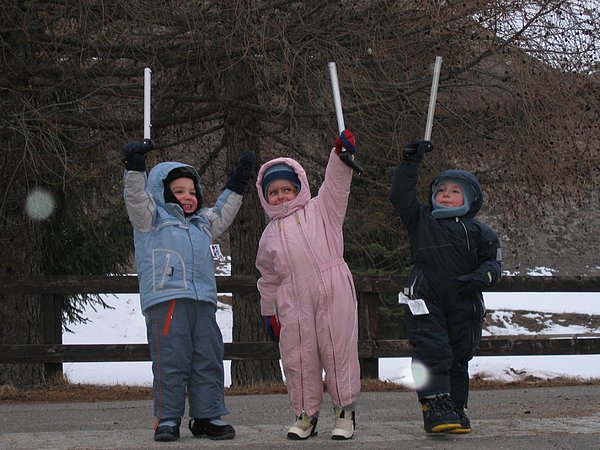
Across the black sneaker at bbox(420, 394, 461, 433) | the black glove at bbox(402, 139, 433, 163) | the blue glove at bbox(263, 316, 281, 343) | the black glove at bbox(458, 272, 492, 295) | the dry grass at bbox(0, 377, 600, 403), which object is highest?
the black glove at bbox(402, 139, 433, 163)

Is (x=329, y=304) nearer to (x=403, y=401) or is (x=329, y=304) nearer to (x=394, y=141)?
(x=403, y=401)

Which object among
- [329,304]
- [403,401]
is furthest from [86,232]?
[329,304]

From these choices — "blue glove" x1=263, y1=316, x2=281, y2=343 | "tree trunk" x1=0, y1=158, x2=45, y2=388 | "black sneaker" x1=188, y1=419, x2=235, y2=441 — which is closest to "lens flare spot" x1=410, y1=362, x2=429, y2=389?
"blue glove" x1=263, y1=316, x2=281, y2=343

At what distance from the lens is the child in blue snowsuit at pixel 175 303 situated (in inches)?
219

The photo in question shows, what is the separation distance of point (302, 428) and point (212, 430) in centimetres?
50

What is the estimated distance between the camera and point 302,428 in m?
5.61

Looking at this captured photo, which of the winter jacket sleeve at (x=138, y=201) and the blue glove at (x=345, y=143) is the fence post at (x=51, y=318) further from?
the blue glove at (x=345, y=143)

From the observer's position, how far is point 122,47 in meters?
8.30

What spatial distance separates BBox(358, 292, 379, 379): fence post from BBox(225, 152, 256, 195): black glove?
132 inches

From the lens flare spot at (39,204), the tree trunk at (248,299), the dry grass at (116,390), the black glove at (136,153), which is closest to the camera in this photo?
the black glove at (136,153)

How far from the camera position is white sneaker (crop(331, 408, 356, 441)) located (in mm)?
5543

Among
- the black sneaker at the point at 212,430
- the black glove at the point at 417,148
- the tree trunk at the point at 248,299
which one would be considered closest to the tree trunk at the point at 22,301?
the tree trunk at the point at 248,299

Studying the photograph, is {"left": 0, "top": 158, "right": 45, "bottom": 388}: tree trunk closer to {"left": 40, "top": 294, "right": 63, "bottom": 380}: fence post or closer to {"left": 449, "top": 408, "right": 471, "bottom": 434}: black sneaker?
{"left": 40, "top": 294, "right": 63, "bottom": 380}: fence post

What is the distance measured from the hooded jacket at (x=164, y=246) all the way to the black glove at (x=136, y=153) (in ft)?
0.16
